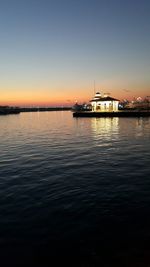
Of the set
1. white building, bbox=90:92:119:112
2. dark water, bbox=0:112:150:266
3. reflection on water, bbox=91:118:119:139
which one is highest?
white building, bbox=90:92:119:112

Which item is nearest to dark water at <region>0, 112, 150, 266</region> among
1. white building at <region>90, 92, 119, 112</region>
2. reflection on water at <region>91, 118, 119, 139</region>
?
reflection on water at <region>91, 118, 119, 139</region>

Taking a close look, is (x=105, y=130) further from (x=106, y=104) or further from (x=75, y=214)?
(x=106, y=104)

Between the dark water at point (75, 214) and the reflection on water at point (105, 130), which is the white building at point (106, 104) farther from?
the dark water at point (75, 214)

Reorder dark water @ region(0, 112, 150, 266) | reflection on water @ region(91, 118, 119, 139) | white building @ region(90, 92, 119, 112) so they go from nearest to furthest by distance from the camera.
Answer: dark water @ region(0, 112, 150, 266)
reflection on water @ region(91, 118, 119, 139)
white building @ region(90, 92, 119, 112)

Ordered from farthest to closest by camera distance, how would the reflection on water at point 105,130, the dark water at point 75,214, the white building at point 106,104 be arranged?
the white building at point 106,104
the reflection on water at point 105,130
the dark water at point 75,214

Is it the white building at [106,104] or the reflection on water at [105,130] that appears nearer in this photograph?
the reflection on water at [105,130]

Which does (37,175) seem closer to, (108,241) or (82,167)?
(82,167)

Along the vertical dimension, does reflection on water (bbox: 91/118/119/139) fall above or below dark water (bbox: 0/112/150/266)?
above

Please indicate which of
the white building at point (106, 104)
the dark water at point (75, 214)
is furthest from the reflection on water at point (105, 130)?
the white building at point (106, 104)

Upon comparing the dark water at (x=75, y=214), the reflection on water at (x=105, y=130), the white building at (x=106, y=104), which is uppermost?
the white building at (x=106, y=104)

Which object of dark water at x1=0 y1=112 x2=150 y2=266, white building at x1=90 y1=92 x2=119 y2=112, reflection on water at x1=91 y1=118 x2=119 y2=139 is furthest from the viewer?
white building at x1=90 y1=92 x2=119 y2=112

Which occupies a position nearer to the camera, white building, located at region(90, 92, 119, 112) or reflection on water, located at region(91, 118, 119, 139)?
reflection on water, located at region(91, 118, 119, 139)

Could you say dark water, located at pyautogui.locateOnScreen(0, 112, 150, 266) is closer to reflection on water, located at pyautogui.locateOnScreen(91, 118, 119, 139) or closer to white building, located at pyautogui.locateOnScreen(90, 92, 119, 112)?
reflection on water, located at pyautogui.locateOnScreen(91, 118, 119, 139)

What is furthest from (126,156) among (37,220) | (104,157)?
(37,220)
